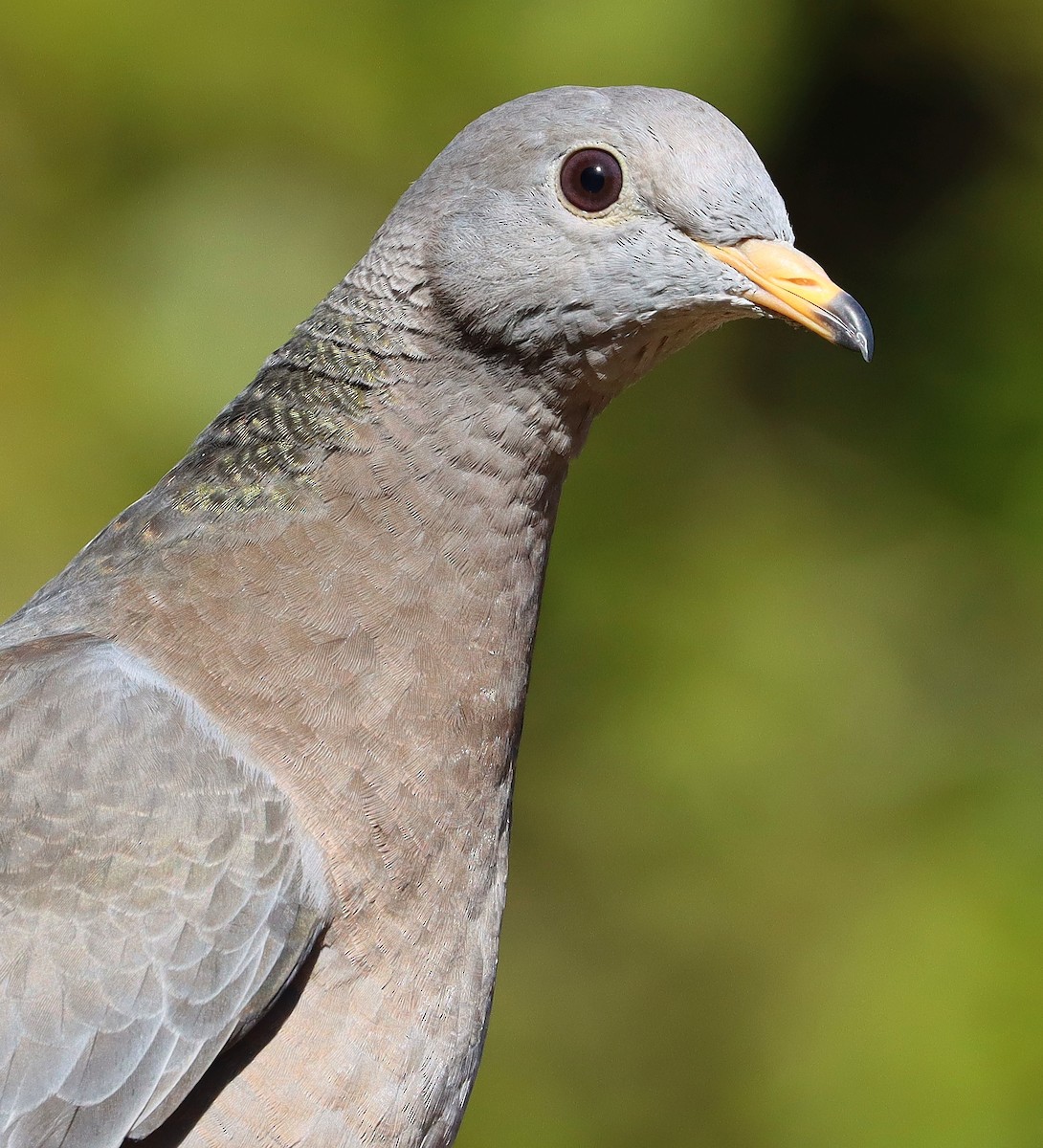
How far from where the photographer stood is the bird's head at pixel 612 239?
2.22 metres

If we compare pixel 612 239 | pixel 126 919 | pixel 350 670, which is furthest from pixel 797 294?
pixel 126 919

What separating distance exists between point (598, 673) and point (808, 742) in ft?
2.79

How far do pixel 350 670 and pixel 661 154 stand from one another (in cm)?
94

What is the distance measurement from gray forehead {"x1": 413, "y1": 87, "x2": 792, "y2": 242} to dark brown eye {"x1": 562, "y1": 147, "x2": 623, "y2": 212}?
0.02 m

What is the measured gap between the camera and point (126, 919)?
2121 millimetres

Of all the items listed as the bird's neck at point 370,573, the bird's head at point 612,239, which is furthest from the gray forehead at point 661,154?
the bird's neck at point 370,573

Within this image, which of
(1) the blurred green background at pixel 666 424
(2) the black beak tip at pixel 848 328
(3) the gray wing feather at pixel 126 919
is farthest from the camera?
(1) the blurred green background at pixel 666 424

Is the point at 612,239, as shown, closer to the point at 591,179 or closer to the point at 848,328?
the point at 591,179

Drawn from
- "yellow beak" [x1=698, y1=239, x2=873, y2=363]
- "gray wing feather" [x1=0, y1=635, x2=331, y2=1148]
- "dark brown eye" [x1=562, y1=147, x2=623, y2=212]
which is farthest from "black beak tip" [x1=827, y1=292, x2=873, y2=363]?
"gray wing feather" [x1=0, y1=635, x2=331, y2=1148]

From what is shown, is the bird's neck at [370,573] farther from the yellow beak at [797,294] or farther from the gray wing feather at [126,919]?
the yellow beak at [797,294]

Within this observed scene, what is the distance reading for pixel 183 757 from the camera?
2178 millimetres

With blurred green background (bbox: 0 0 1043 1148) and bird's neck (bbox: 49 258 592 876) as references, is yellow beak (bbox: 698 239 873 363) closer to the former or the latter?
bird's neck (bbox: 49 258 592 876)

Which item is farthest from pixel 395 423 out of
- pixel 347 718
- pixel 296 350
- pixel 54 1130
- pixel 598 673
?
pixel 598 673

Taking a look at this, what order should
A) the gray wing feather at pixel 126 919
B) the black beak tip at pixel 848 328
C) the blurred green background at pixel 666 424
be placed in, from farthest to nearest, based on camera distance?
the blurred green background at pixel 666 424 < the black beak tip at pixel 848 328 < the gray wing feather at pixel 126 919
